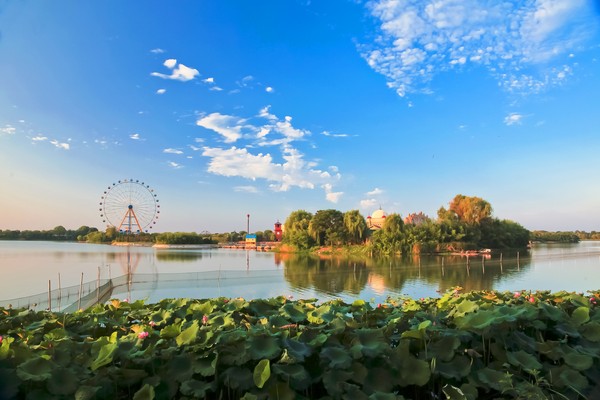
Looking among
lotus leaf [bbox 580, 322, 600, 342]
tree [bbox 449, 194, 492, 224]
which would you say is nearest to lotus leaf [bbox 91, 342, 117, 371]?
lotus leaf [bbox 580, 322, 600, 342]

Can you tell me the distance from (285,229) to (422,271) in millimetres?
38835

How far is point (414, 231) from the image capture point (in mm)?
48281

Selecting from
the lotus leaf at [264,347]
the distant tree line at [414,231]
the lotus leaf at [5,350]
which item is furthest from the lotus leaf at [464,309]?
the distant tree line at [414,231]

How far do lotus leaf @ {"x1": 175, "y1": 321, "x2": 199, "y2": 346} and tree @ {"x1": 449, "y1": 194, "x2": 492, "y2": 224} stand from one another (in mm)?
54890

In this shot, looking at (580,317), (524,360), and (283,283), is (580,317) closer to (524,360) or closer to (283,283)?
(524,360)

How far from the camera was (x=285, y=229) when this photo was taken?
216 feet

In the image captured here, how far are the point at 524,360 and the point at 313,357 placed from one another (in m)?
1.10

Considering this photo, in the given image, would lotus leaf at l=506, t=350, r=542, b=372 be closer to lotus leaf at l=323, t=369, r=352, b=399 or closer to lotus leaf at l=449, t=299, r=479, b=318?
lotus leaf at l=449, t=299, r=479, b=318

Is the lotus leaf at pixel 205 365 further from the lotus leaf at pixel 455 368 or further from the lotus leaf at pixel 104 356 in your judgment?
the lotus leaf at pixel 455 368

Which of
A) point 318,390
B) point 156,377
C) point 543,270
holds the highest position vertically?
point 156,377

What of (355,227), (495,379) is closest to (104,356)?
(495,379)

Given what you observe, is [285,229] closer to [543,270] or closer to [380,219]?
[380,219]

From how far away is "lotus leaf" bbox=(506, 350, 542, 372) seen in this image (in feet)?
6.51

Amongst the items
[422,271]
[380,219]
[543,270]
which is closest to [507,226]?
[380,219]
